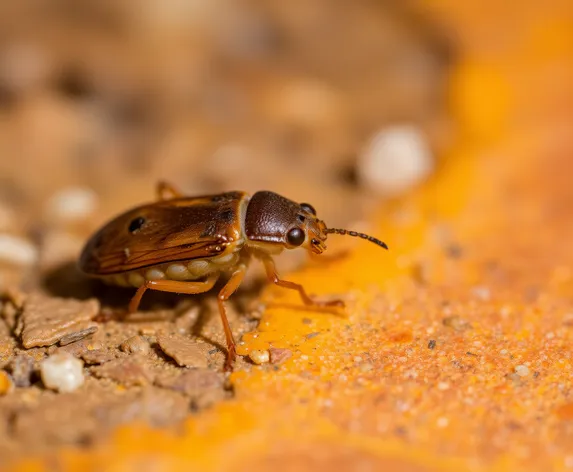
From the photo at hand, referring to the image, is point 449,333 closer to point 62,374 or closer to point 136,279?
point 136,279

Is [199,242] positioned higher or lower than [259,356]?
higher

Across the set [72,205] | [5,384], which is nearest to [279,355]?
[5,384]

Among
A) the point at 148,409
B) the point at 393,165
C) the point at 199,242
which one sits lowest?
the point at 148,409

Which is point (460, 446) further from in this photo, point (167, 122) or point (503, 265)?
point (167, 122)

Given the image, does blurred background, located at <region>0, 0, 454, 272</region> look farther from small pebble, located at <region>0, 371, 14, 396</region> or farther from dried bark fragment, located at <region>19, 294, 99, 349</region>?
small pebble, located at <region>0, 371, 14, 396</region>

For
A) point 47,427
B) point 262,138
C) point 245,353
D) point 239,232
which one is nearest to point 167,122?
point 262,138
